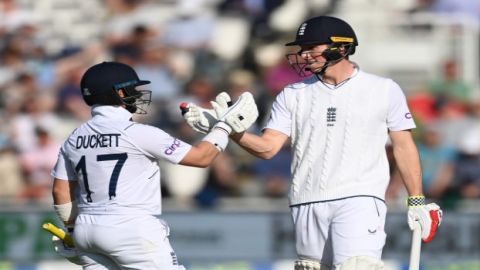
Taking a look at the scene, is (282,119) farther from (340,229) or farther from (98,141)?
(98,141)

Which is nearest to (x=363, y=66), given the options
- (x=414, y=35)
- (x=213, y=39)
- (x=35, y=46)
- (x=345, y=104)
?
(x=414, y=35)

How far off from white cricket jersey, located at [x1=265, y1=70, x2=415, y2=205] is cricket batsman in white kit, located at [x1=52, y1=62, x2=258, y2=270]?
531 millimetres

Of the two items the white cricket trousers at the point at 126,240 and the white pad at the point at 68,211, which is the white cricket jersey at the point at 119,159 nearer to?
the white cricket trousers at the point at 126,240

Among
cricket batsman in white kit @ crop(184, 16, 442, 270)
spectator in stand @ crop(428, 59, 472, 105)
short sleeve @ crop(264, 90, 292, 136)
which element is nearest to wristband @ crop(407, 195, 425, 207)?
cricket batsman in white kit @ crop(184, 16, 442, 270)

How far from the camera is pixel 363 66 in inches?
476

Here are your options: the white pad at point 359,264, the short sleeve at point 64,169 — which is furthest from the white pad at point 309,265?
the short sleeve at point 64,169

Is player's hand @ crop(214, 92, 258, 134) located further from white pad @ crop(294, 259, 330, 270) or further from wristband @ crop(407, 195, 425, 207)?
wristband @ crop(407, 195, 425, 207)

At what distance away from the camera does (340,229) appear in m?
6.24

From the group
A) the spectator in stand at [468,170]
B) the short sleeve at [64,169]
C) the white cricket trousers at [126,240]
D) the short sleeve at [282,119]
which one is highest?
the short sleeve at [282,119]

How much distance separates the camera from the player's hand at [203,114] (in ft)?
20.6

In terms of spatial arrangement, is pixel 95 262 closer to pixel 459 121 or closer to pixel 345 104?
pixel 345 104

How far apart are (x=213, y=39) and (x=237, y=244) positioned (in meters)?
2.48

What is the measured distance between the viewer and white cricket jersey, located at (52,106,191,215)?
5.96 m

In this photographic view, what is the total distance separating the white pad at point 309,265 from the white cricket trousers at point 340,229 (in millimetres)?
23
